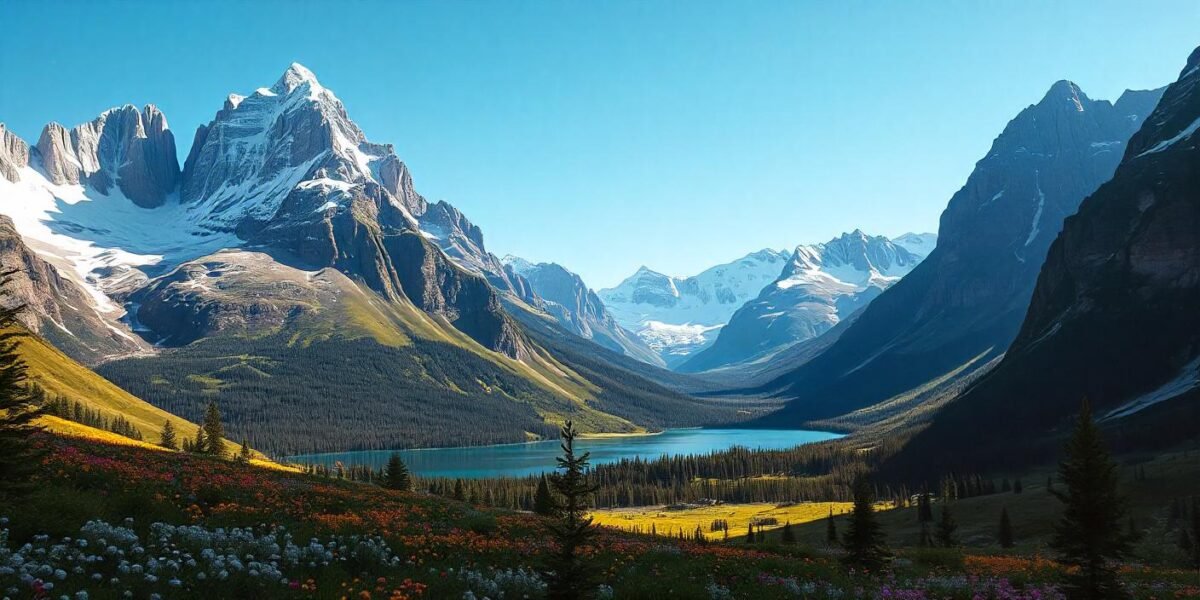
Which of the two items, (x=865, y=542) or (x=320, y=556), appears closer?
(x=320, y=556)

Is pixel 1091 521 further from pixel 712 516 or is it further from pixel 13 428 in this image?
pixel 712 516

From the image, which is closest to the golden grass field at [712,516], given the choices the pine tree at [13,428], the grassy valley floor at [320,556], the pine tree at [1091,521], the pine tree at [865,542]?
the pine tree at [865,542]

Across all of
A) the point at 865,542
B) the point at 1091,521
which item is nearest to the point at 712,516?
the point at 865,542

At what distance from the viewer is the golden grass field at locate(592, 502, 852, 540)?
15112 cm

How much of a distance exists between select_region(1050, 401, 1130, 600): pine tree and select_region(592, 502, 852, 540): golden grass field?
120124 millimetres

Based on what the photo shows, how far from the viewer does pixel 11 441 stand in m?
16.9

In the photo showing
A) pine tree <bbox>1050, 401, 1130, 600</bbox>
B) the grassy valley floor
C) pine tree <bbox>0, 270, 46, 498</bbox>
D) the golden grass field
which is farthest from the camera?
the golden grass field

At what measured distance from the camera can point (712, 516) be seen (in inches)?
6890

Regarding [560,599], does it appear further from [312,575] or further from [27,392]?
[27,392]

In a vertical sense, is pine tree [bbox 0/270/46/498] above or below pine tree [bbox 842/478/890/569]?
above

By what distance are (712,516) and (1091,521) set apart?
159599mm

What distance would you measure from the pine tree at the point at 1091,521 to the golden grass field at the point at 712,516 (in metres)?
120

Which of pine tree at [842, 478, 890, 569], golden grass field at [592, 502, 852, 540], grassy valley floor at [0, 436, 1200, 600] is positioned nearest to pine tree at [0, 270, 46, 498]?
grassy valley floor at [0, 436, 1200, 600]

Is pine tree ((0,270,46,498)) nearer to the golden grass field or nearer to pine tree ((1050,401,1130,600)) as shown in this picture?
pine tree ((1050,401,1130,600))
